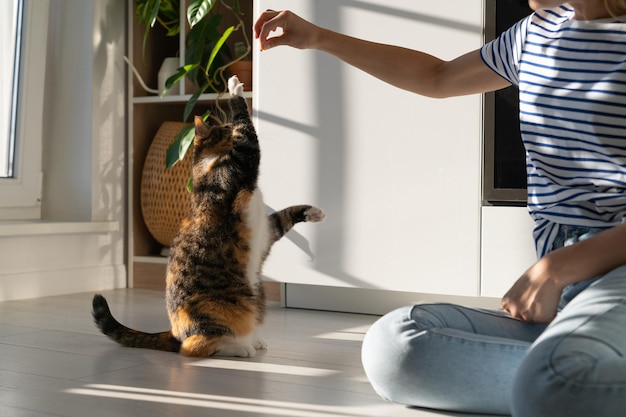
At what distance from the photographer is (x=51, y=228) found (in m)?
3.04

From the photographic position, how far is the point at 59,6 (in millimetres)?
3295

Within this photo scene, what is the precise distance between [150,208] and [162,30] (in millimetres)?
767

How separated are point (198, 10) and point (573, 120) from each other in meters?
1.86

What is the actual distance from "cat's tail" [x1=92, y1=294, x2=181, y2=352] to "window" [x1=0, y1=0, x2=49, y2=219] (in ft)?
4.51

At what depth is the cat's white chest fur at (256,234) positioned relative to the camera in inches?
76.8

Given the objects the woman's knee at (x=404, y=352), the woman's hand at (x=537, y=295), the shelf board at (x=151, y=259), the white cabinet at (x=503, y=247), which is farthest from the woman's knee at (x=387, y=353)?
the shelf board at (x=151, y=259)

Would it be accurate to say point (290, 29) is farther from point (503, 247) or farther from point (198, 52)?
point (198, 52)

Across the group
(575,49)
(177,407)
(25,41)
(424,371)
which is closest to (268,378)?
(177,407)

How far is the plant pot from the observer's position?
3072 millimetres

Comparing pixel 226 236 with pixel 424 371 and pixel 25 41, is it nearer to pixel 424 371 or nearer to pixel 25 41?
pixel 424 371

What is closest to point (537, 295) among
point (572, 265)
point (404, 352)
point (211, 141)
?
point (572, 265)

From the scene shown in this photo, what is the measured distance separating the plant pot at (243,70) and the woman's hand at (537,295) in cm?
201

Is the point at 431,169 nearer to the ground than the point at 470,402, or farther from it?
farther from it

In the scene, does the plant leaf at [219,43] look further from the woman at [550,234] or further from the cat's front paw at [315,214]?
the woman at [550,234]
